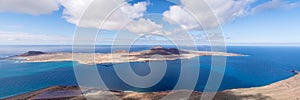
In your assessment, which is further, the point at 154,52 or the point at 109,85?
the point at 154,52

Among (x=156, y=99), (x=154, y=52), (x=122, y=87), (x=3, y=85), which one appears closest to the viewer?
(x=156, y=99)

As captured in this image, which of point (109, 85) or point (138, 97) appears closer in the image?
→ point (138, 97)

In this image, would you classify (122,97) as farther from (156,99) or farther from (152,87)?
(152,87)

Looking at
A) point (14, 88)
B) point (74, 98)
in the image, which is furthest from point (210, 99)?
point (14, 88)

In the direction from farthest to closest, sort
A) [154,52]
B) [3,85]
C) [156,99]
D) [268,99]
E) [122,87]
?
[154,52] < [3,85] < [122,87] < [156,99] < [268,99]

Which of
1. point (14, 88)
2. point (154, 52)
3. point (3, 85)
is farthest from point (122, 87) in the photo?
point (154, 52)

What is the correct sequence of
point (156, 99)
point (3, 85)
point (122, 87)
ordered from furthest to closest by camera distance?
point (3, 85), point (122, 87), point (156, 99)

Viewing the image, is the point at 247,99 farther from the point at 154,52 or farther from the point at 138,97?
the point at 154,52

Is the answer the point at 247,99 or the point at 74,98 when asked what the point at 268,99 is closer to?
the point at 247,99
